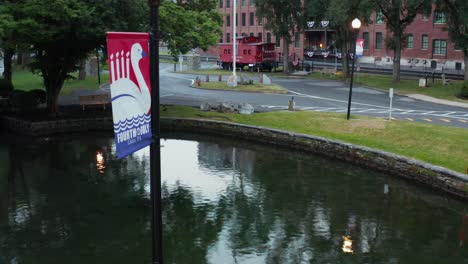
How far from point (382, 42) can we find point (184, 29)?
153 feet

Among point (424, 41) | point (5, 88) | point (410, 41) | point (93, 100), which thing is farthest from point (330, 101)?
point (410, 41)

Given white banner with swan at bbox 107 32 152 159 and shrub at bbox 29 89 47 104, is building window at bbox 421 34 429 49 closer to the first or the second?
shrub at bbox 29 89 47 104

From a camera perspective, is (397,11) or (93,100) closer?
(93,100)

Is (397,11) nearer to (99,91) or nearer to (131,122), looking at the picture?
(99,91)

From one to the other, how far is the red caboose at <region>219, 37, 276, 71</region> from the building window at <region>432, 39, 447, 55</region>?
61.1ft

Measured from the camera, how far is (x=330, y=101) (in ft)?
124

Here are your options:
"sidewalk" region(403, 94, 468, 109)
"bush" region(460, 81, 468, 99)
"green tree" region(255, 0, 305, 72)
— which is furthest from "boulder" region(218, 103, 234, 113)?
"green tree" region(255, 0, 305, 72)

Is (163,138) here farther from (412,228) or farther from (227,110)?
(412,228)

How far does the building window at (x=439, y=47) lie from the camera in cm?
6250

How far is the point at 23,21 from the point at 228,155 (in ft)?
34.5

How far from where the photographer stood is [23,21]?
77.2 feet

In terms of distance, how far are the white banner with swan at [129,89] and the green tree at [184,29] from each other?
21.2m

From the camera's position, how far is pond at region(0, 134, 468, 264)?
1289 centimetres

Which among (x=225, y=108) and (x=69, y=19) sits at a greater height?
(x=69, y=19)
